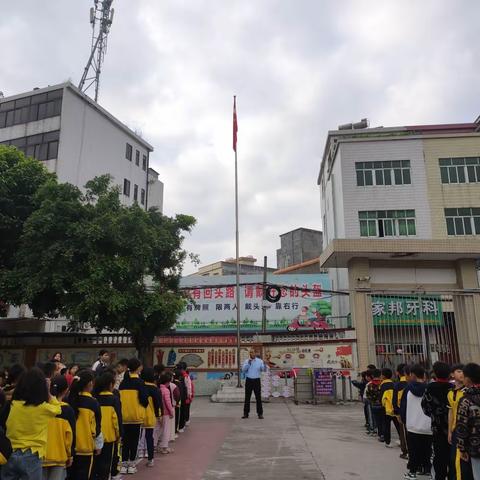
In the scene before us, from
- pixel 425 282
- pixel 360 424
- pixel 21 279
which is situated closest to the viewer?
pixel 360 424

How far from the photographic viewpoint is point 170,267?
14164 millimetres

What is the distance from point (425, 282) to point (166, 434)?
41.7 feet

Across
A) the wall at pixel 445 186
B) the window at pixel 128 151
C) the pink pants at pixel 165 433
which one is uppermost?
the window at pixel 128 151

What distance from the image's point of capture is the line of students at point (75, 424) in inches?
136

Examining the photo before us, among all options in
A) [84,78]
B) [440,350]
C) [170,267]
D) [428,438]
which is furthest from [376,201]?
[84,78]

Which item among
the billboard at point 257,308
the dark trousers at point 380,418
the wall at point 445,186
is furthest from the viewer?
the billboard at point 257,308

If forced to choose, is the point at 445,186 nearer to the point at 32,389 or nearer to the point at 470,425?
the point at 470,425

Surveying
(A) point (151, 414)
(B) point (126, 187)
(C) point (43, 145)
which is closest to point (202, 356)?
(A) point (151, 414)

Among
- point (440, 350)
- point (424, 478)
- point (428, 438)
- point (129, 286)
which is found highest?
point (129, 286)

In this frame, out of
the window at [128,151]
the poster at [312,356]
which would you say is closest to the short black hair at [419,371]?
the poster at [312,356]

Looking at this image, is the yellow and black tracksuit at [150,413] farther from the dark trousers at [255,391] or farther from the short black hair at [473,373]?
the dark trousers at [255,391]

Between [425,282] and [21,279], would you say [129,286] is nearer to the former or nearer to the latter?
[21,279]

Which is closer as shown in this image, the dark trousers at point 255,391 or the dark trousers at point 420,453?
the dark trousers at point 420,453

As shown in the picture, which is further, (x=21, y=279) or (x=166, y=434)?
(x=21, y=279)
